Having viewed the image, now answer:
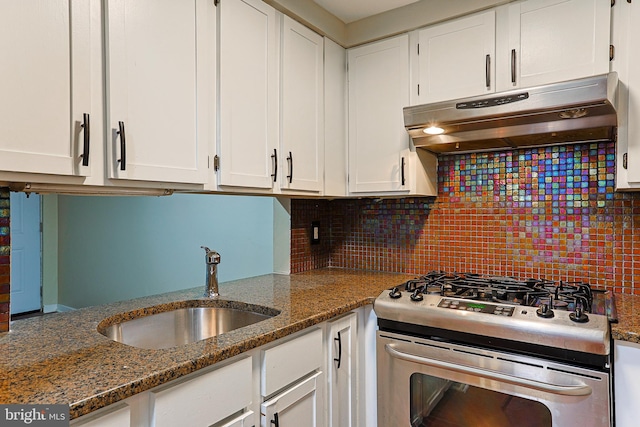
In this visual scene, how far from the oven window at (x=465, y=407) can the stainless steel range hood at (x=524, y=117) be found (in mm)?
1081

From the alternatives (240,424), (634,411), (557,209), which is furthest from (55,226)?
(634,411)

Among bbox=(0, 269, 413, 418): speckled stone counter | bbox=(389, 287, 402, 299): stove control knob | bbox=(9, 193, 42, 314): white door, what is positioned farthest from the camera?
bbox=(9, 193, 42, 314): white door

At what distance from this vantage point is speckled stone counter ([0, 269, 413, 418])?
0.85 metres

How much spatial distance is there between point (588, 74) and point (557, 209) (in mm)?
643

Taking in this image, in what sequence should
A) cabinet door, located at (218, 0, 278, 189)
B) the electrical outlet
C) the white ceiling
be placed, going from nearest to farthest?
cabinet door, located at (218, 0, 278, 189)
the white ceiling
the electrical outlet

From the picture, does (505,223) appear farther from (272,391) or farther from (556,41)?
(272,391)

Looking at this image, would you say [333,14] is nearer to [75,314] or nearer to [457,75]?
[457,75]

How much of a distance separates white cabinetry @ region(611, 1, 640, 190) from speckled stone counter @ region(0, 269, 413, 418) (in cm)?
113

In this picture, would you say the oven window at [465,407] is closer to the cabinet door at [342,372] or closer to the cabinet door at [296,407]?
the cabinet door at [342,372]

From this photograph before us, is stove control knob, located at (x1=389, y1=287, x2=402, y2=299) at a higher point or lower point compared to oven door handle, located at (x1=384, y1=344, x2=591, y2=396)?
higher

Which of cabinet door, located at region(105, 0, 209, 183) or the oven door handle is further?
the oven door handle

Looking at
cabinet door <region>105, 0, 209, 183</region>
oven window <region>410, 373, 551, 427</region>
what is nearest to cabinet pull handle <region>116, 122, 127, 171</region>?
cabinet door <region>105, 0, 209, 183</region>

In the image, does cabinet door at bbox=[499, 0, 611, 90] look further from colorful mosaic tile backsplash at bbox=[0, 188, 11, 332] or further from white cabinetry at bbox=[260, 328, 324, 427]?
colorful mosaic tile backsplash at bbox=[0, 188, 11, 332]

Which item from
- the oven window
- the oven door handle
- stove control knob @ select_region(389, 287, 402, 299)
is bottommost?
the oven window
